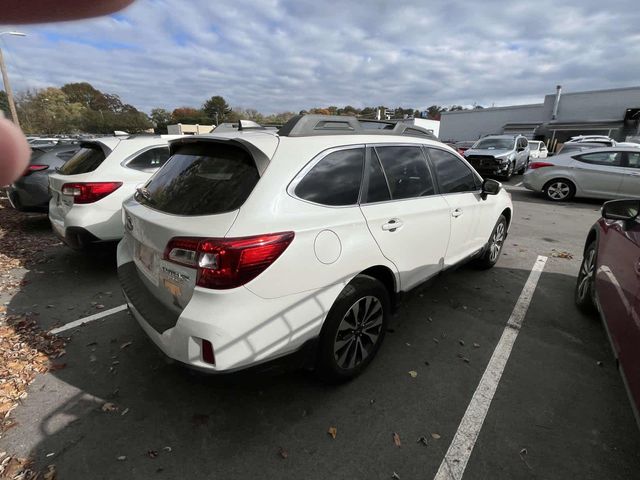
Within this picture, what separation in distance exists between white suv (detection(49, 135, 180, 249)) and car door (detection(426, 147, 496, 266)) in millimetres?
3064

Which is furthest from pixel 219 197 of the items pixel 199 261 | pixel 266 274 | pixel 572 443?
pixel 572 443

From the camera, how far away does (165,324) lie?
2055 millimetres

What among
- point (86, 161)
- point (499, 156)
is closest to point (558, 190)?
point (499, 156)

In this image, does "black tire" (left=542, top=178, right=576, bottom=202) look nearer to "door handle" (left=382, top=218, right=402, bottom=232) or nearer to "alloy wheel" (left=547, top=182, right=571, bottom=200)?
"alloy wheel" (left=547, top=182, right=571, bottom=200)

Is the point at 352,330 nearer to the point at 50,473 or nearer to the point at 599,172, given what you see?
the point at 50,473

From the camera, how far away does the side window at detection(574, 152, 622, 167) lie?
9.53m

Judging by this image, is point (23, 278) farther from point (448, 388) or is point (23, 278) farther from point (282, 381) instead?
point (448, 388)

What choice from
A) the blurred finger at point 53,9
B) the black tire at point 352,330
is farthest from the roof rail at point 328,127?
the blurred finger at point 53,9

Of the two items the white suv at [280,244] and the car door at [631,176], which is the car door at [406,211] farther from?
the car door at [631,176]

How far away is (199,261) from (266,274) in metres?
0.36

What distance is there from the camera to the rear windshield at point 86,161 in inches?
174

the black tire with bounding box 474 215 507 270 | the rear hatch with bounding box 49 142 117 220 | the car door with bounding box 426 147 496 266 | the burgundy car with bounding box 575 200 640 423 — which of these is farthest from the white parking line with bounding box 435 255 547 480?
the rear hatch with bounding box 49 142 117 220

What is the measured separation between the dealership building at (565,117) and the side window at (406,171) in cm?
3765

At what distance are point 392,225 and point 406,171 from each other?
0.65m
